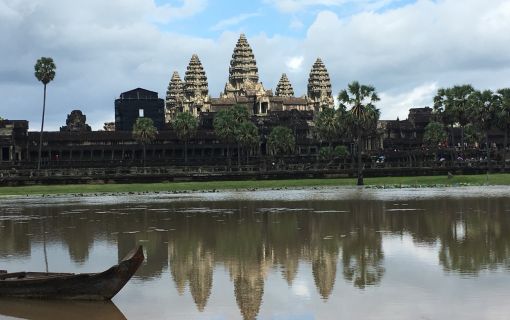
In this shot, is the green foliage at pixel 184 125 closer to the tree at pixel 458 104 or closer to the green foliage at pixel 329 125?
the green foliage at pixel 329 125

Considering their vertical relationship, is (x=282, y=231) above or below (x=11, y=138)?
below

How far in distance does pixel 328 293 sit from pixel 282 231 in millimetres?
17375

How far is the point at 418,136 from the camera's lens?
623ft

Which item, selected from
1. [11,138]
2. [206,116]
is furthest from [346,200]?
[206,116]

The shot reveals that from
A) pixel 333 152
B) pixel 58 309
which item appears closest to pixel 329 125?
pixel 333 152

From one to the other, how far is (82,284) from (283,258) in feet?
31.6

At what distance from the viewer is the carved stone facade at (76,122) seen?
189 metres

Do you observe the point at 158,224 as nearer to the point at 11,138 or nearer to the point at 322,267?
the point at 322,267

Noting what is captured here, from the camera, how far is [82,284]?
2291 cm

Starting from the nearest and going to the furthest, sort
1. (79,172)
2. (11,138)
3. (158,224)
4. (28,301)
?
(28,301) < (158,224) < (79,172) < (11,138)

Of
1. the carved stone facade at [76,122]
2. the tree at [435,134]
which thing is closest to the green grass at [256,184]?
the tree at [435,134]

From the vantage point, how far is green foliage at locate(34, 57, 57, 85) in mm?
118312

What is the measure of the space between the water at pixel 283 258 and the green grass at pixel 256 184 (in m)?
33.1

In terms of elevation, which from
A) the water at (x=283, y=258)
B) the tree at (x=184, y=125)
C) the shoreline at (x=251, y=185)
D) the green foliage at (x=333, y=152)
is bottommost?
the water at (x=283, y=258)
